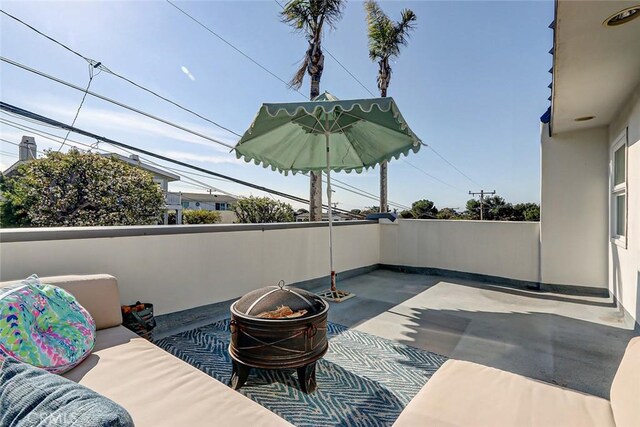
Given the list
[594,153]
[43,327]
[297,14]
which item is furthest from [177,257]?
[594,153]

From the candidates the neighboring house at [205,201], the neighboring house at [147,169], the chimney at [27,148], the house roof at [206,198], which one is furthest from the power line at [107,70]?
the house roof at [206,198]

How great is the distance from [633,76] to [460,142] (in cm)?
1150

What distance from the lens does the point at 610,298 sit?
4773 millimetres

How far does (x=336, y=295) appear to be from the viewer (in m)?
4.89

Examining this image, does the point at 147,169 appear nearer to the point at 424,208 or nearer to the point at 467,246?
the point at 424,208

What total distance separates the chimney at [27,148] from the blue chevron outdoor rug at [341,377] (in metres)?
12.7

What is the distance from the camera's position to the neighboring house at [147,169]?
10.9 m

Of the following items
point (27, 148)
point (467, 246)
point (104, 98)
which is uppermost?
point (104, 98)

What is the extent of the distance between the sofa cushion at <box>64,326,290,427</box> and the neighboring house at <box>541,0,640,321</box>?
3089 mm

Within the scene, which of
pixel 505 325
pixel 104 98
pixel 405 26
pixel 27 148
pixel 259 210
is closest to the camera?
pixel 505 325

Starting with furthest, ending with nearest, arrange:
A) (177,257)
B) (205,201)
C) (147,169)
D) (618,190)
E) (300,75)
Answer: (205,201) → (147,169) → (300,75) → (618,190) → (177,257)

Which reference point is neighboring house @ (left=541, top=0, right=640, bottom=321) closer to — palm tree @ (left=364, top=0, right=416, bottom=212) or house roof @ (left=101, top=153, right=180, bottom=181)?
palm tree @ (left=364, top=0, right=416, bottom=212)

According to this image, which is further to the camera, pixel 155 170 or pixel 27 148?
pixel 155 170

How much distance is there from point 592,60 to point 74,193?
9.65m
